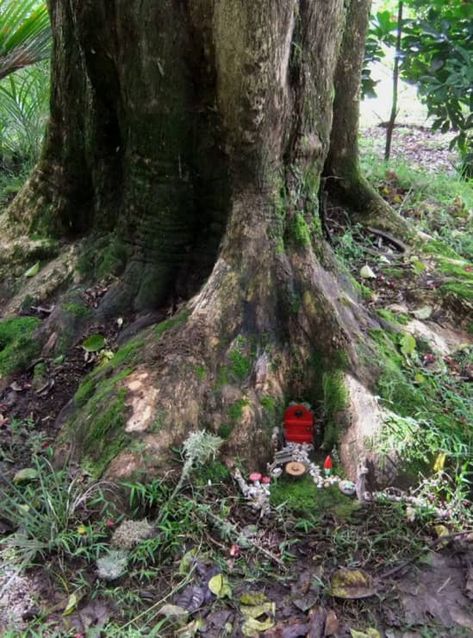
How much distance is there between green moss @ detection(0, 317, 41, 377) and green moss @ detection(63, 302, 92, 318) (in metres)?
0.21

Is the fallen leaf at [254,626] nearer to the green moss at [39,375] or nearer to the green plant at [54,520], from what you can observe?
the green plant at [54,520]

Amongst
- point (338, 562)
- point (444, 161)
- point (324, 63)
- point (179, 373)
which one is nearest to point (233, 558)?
point (338, 562)

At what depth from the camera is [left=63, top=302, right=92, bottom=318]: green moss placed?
3.20m

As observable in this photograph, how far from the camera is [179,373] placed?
2500 mm

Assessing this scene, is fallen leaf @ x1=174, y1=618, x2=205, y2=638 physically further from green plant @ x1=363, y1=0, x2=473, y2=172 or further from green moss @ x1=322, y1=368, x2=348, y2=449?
green plant @ x1=363, y1=0, x2=473, y2=172

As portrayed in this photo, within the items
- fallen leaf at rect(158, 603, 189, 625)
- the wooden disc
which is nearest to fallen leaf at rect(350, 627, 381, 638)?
fallen leaf at rect(158, 603, 189, 625)

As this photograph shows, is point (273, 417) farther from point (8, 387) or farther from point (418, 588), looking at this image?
point (8, 387)

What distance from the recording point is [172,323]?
2756mm

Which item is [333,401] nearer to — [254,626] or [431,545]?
[431,545]

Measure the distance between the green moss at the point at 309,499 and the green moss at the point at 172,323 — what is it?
856mm

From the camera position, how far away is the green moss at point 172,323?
8.93ft

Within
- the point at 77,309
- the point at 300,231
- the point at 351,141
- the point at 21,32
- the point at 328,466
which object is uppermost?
the point at 21,32

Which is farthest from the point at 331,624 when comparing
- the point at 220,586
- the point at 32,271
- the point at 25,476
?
the point at 32,271

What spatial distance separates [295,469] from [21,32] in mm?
3393
